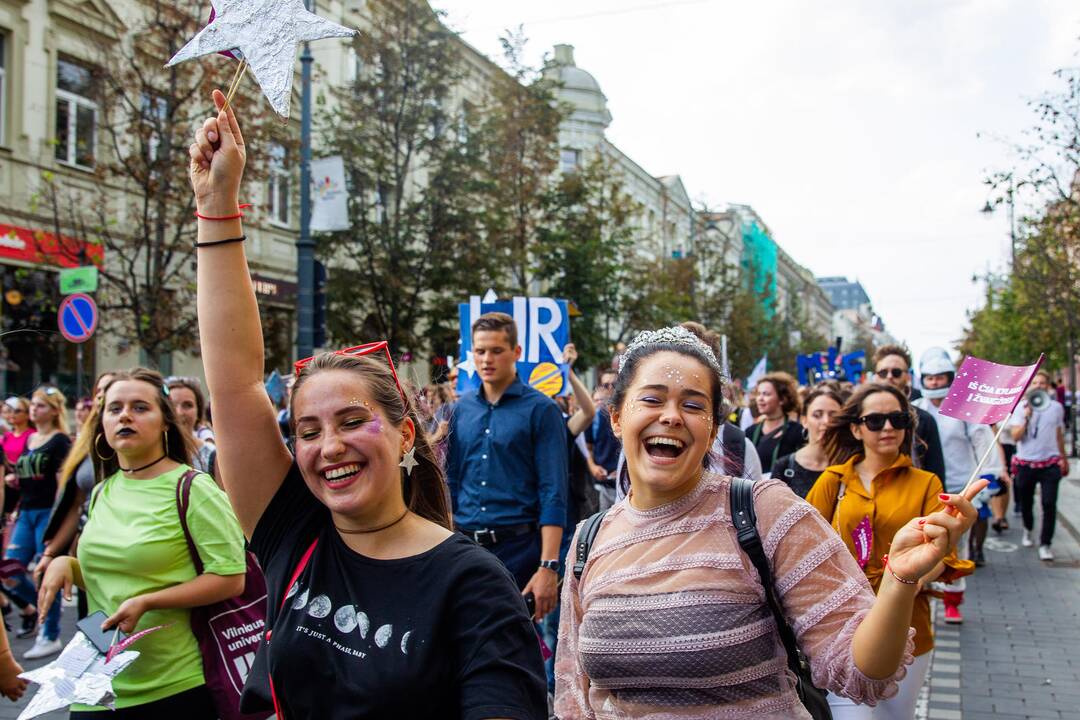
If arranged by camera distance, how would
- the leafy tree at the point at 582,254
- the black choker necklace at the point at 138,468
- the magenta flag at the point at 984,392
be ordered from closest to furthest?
1. the magenta flag at the point at 984,392
2. the black choker necklace at the point at 138,468
3. the leafy tree at the point at 582,254

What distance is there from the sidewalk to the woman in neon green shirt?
13.7 feet

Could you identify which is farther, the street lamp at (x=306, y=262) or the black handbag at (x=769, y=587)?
the street lamp at (x=306, y=262)

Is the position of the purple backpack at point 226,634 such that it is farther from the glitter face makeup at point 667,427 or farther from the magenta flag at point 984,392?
the magenta flag at point 984,392

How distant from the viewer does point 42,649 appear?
23.2ft

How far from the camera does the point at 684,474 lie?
2453mm

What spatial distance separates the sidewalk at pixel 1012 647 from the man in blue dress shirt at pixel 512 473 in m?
2.45

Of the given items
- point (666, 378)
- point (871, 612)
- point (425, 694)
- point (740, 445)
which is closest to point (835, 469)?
point (740, 445)

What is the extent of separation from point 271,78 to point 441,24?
20004 mm

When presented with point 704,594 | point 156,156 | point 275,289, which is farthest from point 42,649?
point 275,289

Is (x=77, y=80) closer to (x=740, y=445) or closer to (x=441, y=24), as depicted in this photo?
(x=441, y=24)

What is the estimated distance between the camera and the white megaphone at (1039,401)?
11.2 meters

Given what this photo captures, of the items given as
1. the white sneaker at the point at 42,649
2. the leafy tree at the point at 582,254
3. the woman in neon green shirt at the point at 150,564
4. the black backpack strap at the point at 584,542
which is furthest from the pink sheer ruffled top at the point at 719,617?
the leafy tree at the point at 582,254

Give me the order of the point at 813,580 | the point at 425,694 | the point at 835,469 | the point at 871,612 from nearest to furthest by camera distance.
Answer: the point at 425,694 → the point at 871,612 → the point at 813,580 → the point at 835,469

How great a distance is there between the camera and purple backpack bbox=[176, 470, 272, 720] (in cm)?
329
